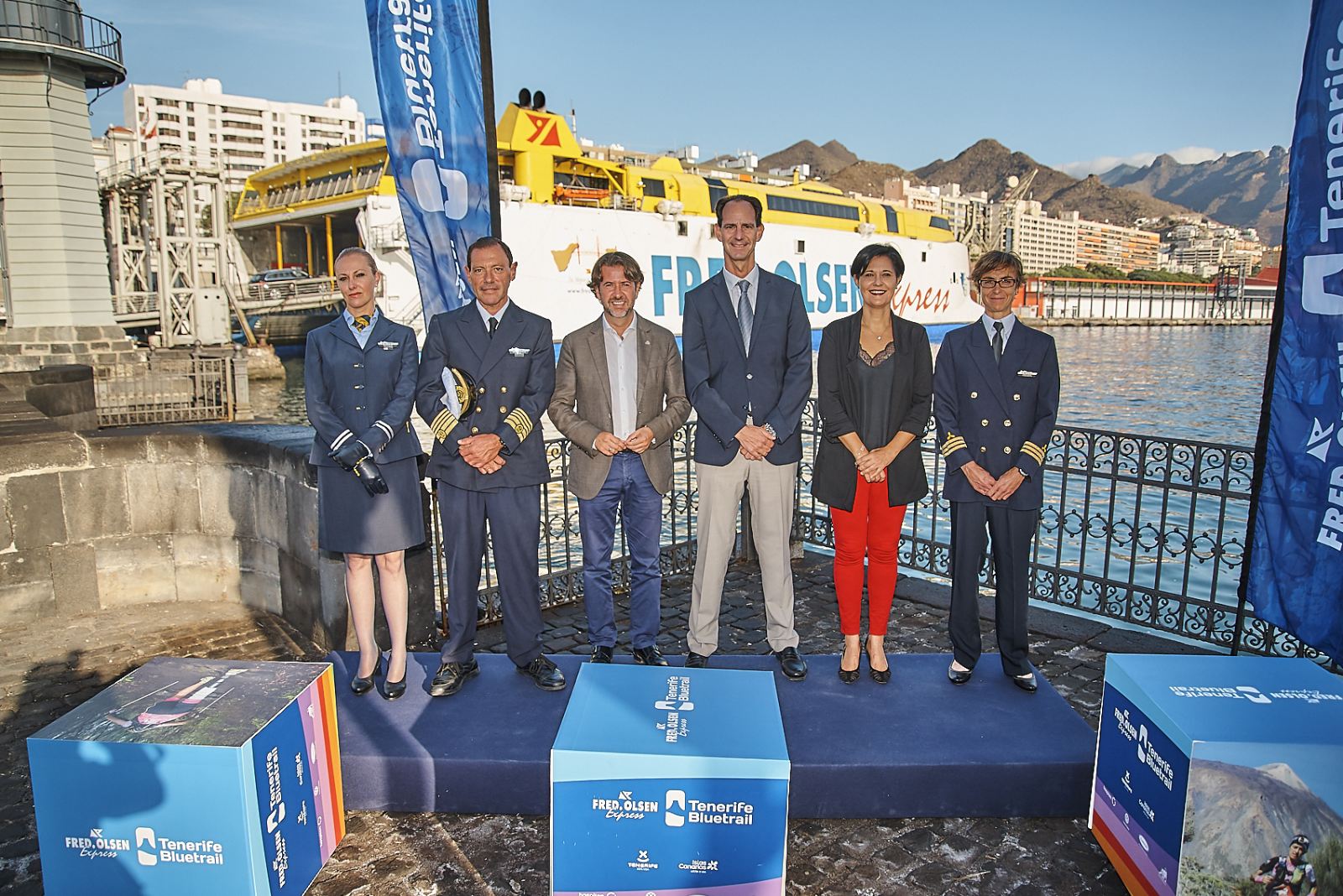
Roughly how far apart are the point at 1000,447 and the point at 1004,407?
20cm

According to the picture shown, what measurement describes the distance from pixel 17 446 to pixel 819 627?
5461 mm

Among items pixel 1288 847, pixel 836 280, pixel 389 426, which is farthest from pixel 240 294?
pixel 1288 847

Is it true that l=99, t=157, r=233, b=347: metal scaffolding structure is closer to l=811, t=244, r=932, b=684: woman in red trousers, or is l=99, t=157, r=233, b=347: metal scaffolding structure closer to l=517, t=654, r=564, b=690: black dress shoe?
l=517, t=654, r=564, b=690: black dress shoe

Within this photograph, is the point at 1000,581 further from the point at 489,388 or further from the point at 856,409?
the point at 489,388

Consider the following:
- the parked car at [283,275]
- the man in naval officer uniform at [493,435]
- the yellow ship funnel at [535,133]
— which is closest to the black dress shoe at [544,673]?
the man in naval officer uniform at [493,435]

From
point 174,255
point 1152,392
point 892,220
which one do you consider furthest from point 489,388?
point 892,220

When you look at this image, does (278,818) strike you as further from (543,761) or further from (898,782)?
(898,782)

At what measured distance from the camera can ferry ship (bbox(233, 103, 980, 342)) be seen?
25344mm

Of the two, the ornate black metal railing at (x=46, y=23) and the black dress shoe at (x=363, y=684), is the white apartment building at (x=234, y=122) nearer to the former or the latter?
the ornate black metal railing at (x=46, y=23)

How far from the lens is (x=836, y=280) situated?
35.8m

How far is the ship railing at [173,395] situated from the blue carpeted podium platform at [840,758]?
38.4 feet

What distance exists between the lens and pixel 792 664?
4074 mm

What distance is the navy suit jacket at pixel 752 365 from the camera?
4.16 meters

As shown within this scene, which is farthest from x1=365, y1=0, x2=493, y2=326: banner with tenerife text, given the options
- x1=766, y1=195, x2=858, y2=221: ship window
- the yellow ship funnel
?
x1=766, y1=195, x2=858, y2=221: ship window
